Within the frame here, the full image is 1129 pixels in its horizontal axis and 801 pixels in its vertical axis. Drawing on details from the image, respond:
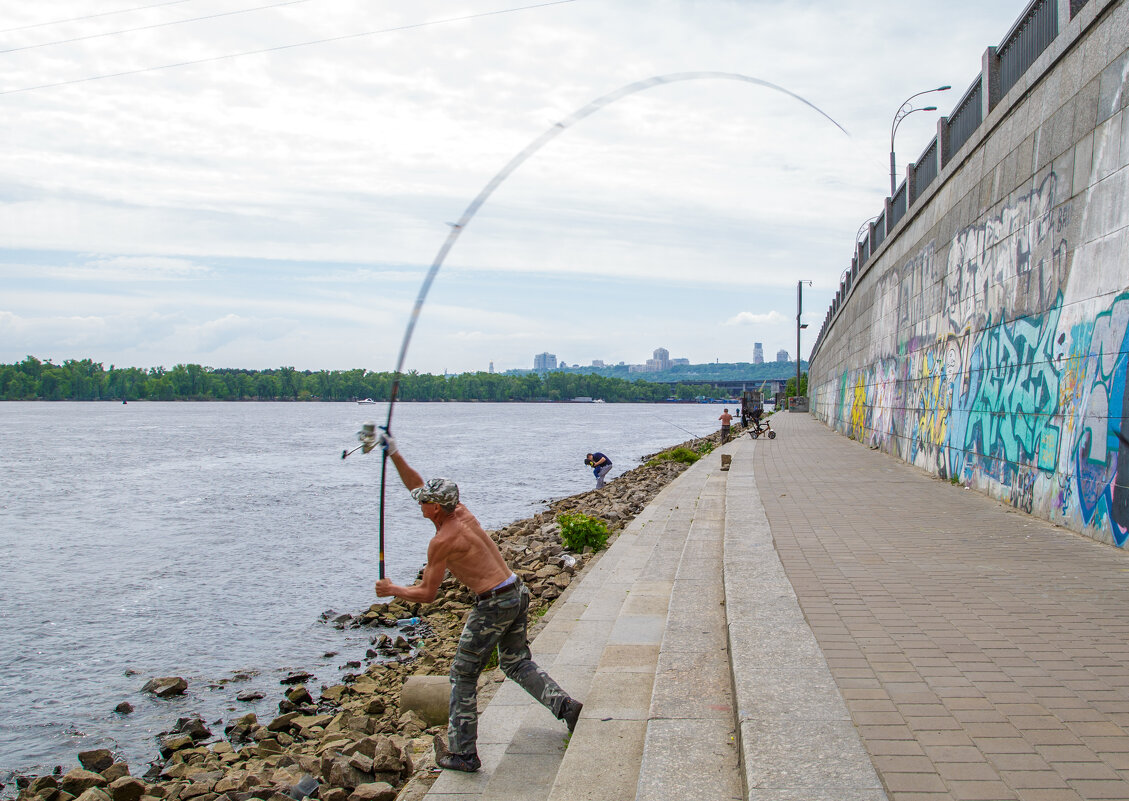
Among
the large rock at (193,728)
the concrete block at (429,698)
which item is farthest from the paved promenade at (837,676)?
the large rock at (193,728)

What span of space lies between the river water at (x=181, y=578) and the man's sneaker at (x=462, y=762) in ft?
15.5

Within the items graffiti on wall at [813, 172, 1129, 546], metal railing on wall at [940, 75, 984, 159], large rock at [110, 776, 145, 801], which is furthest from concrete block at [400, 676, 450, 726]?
metal railing on wall at [940, 75, 984, 159]

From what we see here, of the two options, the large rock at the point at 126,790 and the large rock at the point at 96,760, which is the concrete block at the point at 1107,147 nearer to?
the large rock at the point at 126,790

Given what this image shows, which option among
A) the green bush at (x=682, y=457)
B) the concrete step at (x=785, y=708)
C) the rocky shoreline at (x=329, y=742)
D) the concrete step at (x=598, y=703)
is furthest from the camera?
the green bush at (x=682, y=457)

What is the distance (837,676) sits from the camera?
484 centimetres

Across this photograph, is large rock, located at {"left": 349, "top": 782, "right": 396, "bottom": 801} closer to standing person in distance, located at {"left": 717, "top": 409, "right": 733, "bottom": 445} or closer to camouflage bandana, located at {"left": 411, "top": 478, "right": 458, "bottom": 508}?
camouflage bandana, located at {"left": 411, "top": 478, "right": 458, "bottom": 508}

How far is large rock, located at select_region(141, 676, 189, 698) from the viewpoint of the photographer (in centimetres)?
1040

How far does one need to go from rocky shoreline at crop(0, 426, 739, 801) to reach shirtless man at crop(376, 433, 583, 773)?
429 millimetres

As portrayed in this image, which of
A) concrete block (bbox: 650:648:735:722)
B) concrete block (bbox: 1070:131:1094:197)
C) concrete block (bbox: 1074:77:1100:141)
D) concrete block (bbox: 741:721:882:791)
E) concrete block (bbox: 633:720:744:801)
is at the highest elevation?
concrete block (bbox: 1074:77:1100:141)

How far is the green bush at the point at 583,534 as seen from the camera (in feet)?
42.2

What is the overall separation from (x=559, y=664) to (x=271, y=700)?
193 inches

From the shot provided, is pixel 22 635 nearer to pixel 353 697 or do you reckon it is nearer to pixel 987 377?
pixel 353 697

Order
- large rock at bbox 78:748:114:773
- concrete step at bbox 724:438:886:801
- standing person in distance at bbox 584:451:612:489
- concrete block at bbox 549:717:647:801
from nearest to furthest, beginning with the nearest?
concrete step at bbox 724:438:886:801 → concrete block at bbox 549:717:647:801 → large rock at bbox 78:748:114:773 → standing person in distance at bbox 584:451:612:489

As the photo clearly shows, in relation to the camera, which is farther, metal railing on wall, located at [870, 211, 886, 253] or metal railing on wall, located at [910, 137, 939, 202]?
metal railing on wall, located at [870, 211, 886, 253]
